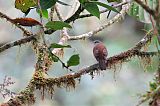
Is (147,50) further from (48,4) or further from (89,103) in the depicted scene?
(89,103)

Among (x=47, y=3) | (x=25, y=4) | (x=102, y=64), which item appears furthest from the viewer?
(x=102, y=64)

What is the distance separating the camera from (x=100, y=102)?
507 cm

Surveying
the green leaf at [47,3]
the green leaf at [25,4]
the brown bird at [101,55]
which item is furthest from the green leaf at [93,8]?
the brown bird at [101,55]

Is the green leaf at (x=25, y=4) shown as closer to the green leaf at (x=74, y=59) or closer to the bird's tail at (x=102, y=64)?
the green leaf at (x=74, y=59)

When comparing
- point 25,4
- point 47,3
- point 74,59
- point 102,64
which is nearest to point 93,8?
point 47,3

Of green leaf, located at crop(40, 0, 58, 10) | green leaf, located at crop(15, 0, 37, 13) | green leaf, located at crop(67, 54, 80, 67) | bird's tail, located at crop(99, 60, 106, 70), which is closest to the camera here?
green leaf, located at crop(40, 0, 58, 10)

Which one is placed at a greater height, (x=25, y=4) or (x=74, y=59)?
(x=25, y=4)

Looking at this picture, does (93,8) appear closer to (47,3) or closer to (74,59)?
(47,3)

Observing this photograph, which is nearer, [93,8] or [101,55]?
[93,8]

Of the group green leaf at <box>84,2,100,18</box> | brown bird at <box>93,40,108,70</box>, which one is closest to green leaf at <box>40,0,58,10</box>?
green leaf at <box>84,2,100,18</box>

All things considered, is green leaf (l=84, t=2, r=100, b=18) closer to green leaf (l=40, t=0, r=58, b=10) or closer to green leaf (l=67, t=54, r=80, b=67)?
green leaf (l=40, t=0, r=58, b=10)

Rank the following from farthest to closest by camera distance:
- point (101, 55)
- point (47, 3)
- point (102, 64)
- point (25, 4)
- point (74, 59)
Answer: point (101, 55) < point (102, 64) < point (74, 59) < point (25, 4) < point (47, 3)

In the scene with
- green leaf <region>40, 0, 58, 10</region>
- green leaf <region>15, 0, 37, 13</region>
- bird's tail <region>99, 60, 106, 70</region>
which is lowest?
bird's tail <region>99, 60, 106, 70</region>

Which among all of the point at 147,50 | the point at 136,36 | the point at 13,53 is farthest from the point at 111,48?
the point at 147,50
